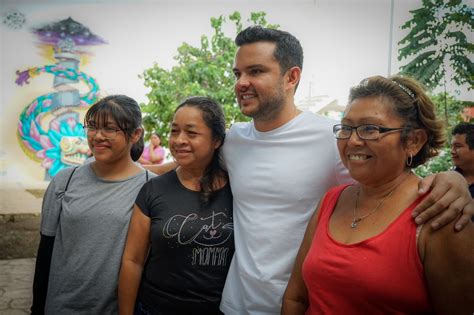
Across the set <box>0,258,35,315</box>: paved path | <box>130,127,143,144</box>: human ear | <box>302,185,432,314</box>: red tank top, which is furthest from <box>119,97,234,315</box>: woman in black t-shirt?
<box>0,258,35,315</box>: paved path

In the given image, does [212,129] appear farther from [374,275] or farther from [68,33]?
[68,33]

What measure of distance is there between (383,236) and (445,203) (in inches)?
9.5

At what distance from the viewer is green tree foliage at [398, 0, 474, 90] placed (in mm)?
6371

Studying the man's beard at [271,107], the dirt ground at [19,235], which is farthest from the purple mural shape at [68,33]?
the man's beard at [271,107]

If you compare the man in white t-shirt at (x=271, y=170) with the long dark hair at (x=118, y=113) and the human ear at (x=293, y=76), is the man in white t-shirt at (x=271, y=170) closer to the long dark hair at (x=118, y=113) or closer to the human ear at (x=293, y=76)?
the human ear at (x=293, y=76)

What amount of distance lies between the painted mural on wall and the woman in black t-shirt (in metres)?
8.42

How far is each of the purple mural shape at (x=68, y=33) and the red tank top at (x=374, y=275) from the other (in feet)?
31.3

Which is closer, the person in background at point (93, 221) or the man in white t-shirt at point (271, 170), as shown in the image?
the man in white t-shirt at point (271, 170)

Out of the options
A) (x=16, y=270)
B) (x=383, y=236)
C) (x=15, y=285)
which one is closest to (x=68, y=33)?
(x=16, y=270)

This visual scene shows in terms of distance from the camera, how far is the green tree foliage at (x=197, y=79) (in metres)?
8.84

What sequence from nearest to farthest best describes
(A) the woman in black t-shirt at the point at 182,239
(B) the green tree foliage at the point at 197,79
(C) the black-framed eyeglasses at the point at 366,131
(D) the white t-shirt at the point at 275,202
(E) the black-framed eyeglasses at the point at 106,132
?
(C) the black-framed eyeglasses at the point at 366,131
(D) the white t-shirt at the point at 275,202
(A) the woman in black t-shirt at the point at 182,239
(E) the black-framed eyeglasses at the point at 106,132
(B) the green tree foliage at the point at 197,79

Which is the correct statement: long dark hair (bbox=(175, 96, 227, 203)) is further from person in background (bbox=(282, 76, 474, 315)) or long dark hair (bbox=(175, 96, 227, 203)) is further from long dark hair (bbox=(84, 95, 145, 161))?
person in background (bbox=(282, 76, 474, 315))

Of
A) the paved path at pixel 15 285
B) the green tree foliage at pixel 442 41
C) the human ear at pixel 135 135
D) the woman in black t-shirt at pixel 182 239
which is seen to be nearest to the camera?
the woman in black t-shirt at pixel 182 239

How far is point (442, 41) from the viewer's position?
660 centimetres
